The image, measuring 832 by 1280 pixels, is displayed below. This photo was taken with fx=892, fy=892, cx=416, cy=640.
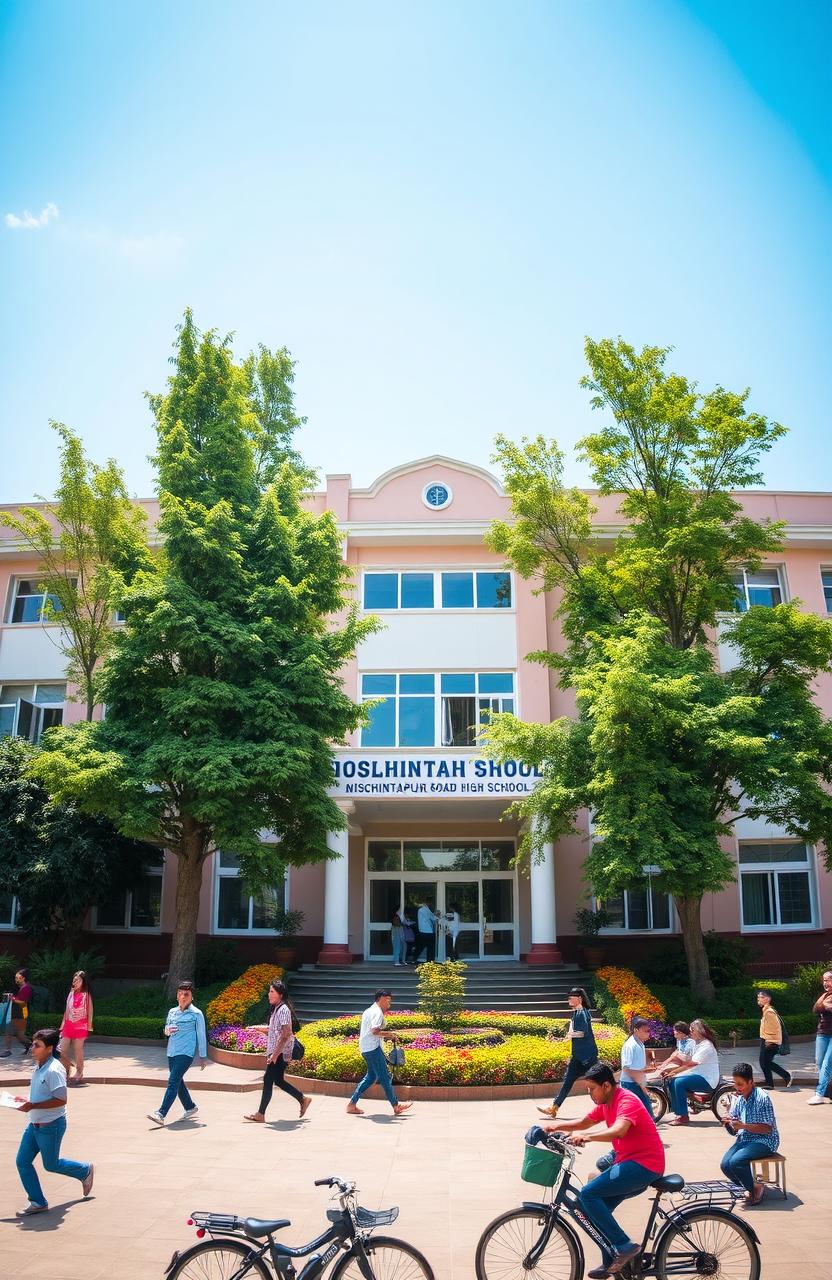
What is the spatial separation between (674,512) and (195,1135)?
43.6 feet

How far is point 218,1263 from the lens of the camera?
5.00m

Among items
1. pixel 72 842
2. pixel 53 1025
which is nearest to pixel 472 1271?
pixel 53 1025

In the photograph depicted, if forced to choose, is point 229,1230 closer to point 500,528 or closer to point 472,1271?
point 472,1271

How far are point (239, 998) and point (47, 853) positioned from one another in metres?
5.03

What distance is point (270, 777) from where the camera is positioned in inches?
626

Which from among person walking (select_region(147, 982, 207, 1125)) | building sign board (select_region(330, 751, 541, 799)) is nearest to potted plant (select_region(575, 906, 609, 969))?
building sign board (select_region(330, 751, 541, 799))

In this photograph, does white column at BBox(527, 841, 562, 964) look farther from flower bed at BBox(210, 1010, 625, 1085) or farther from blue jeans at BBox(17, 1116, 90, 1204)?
blue jeans at BBox(17, 1116, 90, 1204)

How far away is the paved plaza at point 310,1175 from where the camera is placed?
6.39 meters

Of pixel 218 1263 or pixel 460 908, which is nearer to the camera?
pixel 218 1263

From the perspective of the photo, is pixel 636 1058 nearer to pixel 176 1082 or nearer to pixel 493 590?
pixel 176 1082

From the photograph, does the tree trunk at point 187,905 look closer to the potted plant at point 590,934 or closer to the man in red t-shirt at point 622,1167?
the potted plant at point 590,934

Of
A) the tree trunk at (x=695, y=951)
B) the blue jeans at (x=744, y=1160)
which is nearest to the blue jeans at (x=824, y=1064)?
the blue jeans at (x=744, y=1160)

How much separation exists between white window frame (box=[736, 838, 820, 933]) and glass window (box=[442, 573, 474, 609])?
8.99m

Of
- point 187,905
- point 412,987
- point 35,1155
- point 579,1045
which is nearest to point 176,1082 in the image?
point 35,1155
